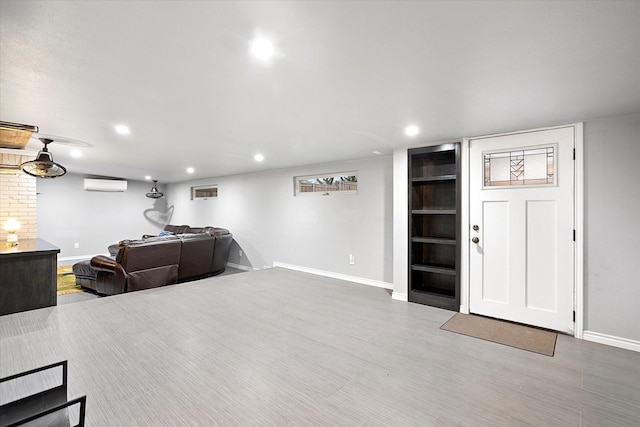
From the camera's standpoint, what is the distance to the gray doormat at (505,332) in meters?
2.68

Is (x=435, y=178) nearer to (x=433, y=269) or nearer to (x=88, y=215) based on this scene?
(x=433, y=269)

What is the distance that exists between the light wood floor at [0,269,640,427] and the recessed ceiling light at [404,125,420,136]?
7.18 feet

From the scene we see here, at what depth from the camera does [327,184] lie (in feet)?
18.1

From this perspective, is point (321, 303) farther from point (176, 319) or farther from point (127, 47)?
point (127, 47)

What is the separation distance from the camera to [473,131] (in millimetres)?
3250

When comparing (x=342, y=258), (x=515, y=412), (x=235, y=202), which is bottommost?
(x=515, y=412)

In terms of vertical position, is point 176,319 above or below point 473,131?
below

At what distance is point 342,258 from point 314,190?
58.1 inches

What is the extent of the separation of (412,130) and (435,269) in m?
1.82

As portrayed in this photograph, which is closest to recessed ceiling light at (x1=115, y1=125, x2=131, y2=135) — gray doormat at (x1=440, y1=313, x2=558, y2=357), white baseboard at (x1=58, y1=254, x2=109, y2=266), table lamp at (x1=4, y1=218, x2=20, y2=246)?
table lamp at (x1=4, y1=218, x2=20, y2=246)

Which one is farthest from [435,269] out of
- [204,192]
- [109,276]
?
[204,192]

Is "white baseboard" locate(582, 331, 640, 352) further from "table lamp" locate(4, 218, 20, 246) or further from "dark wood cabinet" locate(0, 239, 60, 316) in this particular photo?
"table lamp" locate(4, 218, 20, 246)

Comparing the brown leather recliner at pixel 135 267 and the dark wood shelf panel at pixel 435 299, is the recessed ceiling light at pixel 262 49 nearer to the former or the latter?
the dark wood shelf panel at pixel 435 299

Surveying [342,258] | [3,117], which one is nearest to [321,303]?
[342,258]
